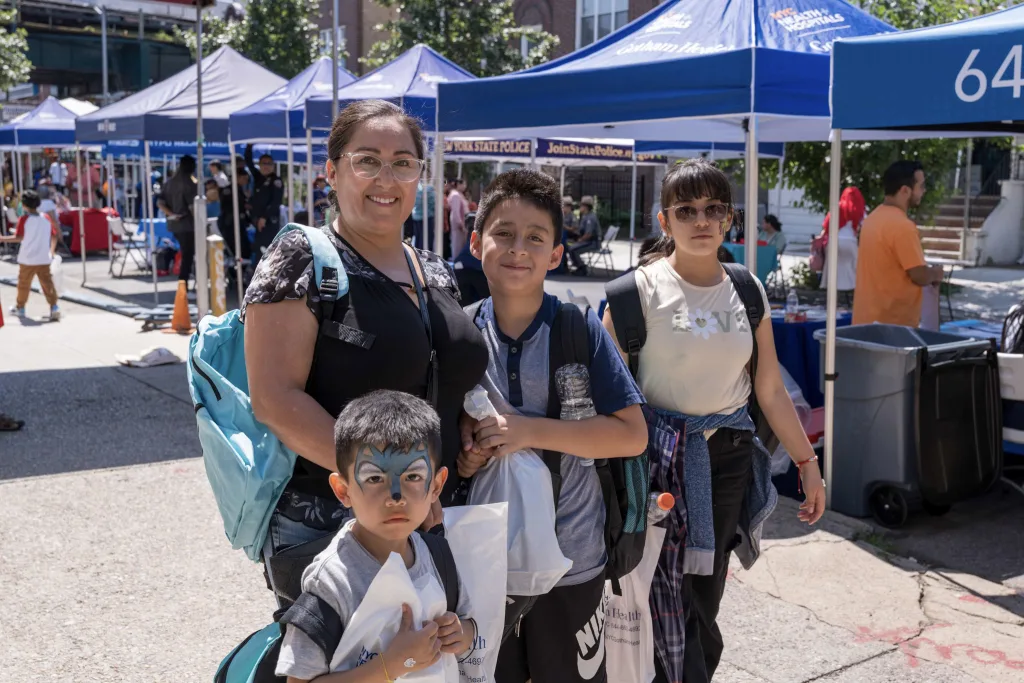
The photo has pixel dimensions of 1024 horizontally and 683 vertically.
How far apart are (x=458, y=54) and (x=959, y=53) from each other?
63.9 feet

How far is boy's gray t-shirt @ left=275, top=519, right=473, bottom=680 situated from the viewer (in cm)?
184

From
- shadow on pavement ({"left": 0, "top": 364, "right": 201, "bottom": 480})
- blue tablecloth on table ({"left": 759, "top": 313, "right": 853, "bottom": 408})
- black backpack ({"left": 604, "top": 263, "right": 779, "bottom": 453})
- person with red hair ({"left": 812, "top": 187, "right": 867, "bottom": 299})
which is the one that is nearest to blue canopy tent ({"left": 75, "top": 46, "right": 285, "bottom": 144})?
shadow on pavement ({"left": 0, "top": 364, "right": 201, "bottom": 480})

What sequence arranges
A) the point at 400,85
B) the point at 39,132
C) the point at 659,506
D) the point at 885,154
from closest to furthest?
the point at 659,506 < the point at 400,85 < the point at 885,154 < the point at 39,132

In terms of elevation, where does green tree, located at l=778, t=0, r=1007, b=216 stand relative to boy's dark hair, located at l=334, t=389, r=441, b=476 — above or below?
above

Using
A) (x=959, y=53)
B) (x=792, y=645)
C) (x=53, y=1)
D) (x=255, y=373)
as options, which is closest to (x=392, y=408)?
(x=255, y=373)

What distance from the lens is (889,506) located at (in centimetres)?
547

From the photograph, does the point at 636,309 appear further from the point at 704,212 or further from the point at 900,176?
the point at 900,176

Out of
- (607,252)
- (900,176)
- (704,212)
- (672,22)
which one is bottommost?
(607,252)

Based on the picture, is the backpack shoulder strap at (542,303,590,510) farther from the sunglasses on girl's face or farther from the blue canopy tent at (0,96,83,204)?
the blue canopy tent at (0,96,83,204)

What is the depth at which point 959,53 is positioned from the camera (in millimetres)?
4516

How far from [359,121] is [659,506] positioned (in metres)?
1.41

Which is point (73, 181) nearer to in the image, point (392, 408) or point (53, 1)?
point (53, 1)

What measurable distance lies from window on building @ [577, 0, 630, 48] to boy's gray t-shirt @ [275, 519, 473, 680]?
2908 centimetres

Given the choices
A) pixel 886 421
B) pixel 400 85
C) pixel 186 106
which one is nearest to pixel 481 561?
pixel 886 421
